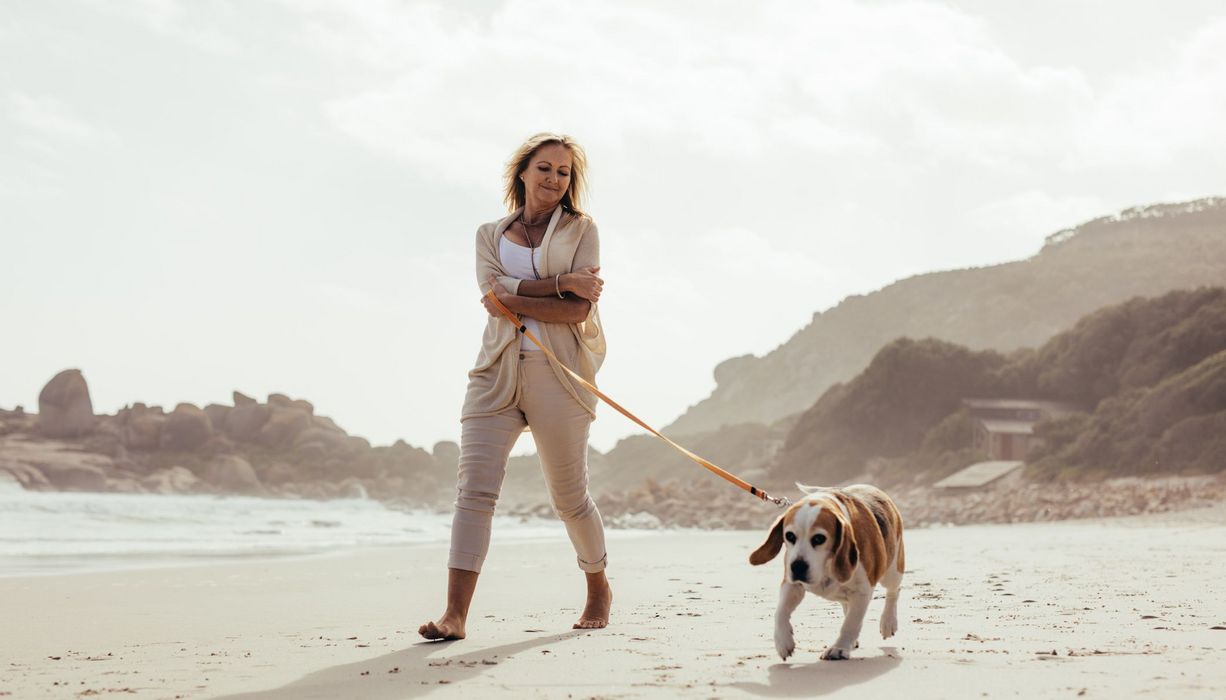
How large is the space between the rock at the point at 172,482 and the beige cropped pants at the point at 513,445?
198 feet

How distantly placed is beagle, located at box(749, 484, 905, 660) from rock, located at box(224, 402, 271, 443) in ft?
227

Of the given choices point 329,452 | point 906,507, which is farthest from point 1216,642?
point 329,452

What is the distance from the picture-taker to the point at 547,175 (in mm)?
4449

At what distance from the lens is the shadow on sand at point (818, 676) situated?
2871mm

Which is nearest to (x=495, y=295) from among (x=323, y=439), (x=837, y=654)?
(x=837, y=654)

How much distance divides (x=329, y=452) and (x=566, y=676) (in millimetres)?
67740

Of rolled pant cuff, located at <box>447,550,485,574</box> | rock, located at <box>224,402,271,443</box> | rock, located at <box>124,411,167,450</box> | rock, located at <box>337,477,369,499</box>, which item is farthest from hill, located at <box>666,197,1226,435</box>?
rolled pant cuff, located at <box>447,550,485,574</box>

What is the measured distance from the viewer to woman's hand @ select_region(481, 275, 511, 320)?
4.30 m

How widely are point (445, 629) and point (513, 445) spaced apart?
0.77 m

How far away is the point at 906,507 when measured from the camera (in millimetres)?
24531

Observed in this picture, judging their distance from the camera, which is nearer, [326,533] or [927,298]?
[326,533]

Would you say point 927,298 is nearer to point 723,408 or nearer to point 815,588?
point 723,408

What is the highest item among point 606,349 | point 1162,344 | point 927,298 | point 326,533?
point 927,298

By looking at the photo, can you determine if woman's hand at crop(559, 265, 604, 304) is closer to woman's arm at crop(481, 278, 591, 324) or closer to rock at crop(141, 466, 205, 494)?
woman's arm at crop(481, 278, 591, 324)
